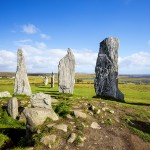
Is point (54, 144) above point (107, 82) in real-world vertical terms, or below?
below

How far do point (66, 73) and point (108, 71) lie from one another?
550cm

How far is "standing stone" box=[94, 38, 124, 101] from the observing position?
107 ft

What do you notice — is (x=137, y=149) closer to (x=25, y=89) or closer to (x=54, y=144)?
(x=54, y=144)

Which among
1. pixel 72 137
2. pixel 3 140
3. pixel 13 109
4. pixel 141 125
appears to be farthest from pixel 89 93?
pixel 72 137

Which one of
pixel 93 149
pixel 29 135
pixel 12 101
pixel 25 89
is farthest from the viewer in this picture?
pixel 25 89

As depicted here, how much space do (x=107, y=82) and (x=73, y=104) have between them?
41.1 feet

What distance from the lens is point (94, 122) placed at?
57.6 ft

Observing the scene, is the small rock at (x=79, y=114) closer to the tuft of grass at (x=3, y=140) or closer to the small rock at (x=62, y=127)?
the small rock at (x=62, y=127)

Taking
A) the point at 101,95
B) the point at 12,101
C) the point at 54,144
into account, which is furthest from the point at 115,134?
the point at 101,95

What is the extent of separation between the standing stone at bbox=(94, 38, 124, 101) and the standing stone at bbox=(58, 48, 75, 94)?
127 inches

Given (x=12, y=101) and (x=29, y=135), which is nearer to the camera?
(x=29, y=135)

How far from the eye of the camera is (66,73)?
110ft

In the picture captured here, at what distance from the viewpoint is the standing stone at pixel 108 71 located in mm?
32719

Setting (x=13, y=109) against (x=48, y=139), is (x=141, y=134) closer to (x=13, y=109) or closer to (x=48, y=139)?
(x=48, y=139)
